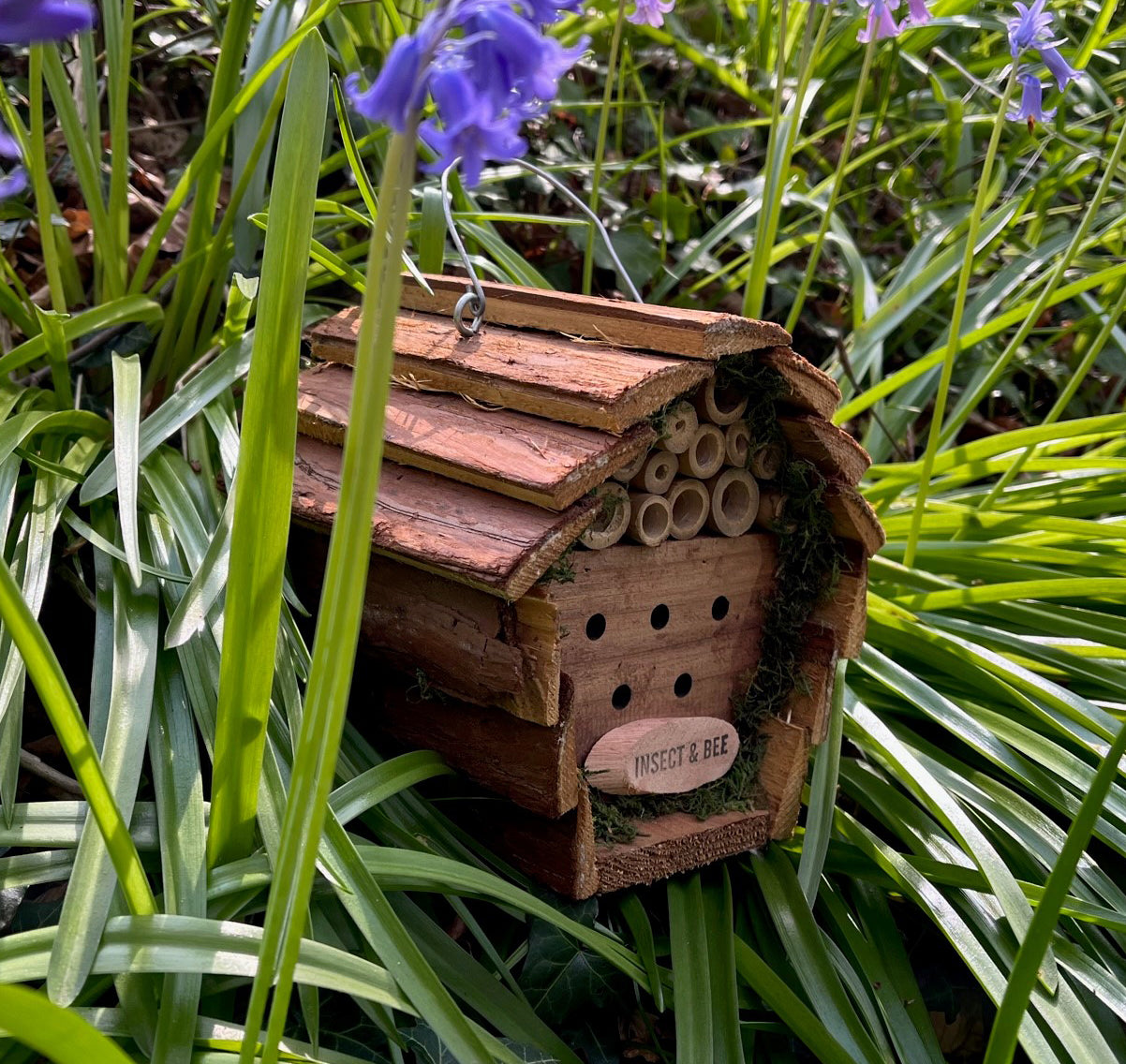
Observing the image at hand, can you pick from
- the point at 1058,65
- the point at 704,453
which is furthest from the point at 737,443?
the point at 1058,65

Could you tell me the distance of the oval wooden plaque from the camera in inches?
44.6

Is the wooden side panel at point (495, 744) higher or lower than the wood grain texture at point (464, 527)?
lower

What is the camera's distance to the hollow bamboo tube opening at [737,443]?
1169 millimetres

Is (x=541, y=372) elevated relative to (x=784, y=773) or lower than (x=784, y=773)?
elevated

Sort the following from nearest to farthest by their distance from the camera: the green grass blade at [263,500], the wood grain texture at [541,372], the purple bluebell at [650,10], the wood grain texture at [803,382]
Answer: the green grass blade at [263,500], the wood grain texture at [541,372], the wood grain texture at [803,382], the purple bluebell at [650,10]

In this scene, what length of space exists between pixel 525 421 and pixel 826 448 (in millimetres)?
338

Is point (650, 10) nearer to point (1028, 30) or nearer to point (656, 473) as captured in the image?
point (1028, 30)

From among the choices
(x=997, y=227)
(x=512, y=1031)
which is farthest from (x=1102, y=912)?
(x=997, y=227)

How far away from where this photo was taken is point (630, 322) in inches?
42.4

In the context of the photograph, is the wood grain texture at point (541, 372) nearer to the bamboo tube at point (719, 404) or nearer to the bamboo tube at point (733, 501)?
the bamboo tube at point (719, 404)

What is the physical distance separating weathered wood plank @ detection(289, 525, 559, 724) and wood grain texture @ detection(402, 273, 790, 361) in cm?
28

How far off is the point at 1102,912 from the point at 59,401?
1293mm

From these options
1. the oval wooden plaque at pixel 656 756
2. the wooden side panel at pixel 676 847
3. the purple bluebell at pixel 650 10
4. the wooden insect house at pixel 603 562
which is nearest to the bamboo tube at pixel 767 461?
the wooden insect house at pixel 603 562

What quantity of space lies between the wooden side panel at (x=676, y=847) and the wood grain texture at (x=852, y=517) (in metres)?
0.33
